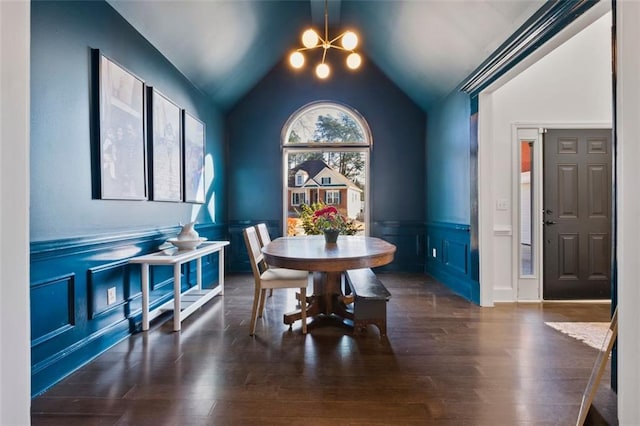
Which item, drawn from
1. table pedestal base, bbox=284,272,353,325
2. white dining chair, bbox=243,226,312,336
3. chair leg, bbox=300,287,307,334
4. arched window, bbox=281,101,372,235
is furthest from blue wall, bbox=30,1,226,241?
arched window, bbox=281,101,372,235

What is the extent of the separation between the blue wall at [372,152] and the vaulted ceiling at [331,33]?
0.77 ft


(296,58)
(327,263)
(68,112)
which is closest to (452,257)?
(327,263)

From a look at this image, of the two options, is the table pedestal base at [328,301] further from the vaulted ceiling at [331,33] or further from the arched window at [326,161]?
the vaulted ceiling at [331,33]

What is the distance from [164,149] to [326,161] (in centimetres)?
277

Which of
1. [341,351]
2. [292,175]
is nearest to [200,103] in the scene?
[292,175]

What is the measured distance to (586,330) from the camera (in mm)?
2787

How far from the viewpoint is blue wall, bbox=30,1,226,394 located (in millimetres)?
1899

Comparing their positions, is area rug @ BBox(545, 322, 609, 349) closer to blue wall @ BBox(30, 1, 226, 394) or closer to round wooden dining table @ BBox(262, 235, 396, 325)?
round wooden dining table @ BBox(262, 235, 396, 325)

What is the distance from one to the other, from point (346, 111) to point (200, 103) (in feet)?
7.46

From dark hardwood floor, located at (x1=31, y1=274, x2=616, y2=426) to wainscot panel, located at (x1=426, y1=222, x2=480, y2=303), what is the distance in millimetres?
699

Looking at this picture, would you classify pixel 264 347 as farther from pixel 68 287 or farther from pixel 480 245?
pixel 480 245

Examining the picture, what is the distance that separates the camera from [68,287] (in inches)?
83.2

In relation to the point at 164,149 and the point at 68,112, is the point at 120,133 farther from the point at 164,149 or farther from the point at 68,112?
the point at 164,149

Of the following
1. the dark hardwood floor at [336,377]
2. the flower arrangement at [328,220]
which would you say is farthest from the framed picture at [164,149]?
the flower arrangement at [328,220]
